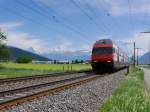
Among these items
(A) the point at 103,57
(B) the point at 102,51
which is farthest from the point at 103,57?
(B) the point at 102,51

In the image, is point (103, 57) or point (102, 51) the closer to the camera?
point (103, 57)

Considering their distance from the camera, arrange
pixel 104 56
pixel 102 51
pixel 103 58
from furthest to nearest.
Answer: pixel 102 51
pixel 104 56
pixel 103 58

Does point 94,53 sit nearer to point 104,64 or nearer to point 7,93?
point 104,64

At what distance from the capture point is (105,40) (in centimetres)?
4378

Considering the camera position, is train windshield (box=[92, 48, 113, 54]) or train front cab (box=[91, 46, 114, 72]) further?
train windshield (box=[92, 48, 113, 54])

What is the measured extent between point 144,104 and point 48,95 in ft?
17.1

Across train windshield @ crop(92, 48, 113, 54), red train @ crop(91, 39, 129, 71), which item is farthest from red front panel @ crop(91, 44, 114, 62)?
train windshield @ crop(92, 48, 113, 54)

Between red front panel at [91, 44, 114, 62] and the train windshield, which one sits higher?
the train windshield

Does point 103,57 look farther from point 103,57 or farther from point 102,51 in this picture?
point 102,51

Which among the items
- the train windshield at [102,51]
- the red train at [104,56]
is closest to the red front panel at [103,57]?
the red train at [104,56]

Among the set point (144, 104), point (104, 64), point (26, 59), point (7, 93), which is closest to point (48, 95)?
point (7, 93)

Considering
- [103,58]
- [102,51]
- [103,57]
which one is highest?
[102,51]

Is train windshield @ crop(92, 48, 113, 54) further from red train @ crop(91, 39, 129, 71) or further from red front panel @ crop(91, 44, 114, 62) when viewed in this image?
red front panel @ crop(91, 44, 114, 62)

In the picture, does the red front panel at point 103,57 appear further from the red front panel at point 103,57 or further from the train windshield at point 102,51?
the train windshield at point 102,51
